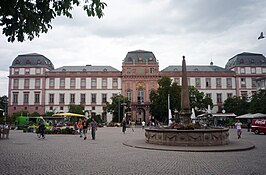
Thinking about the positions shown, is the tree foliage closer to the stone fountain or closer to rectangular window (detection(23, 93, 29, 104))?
rectangular window (detection(23, 93, 29, 104))

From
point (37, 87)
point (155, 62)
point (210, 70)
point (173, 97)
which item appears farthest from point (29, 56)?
point (210, 70)

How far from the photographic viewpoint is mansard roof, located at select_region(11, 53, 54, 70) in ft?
256

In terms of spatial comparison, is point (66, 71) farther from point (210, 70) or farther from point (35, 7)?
point (35, 7)

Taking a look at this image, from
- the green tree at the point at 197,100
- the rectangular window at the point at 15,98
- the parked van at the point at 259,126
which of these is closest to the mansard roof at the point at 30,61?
the rectangular window at the point at 15,98

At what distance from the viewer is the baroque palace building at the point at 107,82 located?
76.5m

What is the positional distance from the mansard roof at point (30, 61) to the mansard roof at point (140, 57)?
2546 cm

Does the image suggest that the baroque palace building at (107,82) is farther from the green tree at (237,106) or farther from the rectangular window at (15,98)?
the green tree at (237,106)

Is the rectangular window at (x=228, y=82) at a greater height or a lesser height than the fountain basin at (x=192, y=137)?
greater

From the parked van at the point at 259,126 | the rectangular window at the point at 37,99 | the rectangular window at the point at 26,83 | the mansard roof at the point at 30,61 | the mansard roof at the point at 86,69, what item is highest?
the mansard roof at the point at 30,61

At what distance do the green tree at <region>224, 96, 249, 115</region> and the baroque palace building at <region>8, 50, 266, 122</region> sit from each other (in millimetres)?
11183

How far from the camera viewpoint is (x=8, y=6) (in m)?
6.11

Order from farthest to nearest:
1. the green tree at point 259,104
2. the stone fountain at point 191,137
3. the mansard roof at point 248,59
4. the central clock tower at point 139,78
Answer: the mansard roof at point 248,59 < the central clock tower at point 139,78 < the green tree at point 259,104 < the stone fountain at point 191,137

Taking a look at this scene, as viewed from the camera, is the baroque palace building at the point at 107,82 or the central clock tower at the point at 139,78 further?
the baroque palace building at the point at 107,82

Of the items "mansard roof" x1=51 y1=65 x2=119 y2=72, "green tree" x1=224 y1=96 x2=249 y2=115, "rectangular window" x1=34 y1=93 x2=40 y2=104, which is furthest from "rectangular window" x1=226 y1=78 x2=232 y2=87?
"rectangular window" x1=34 y1=93 x2=40 y2=104
